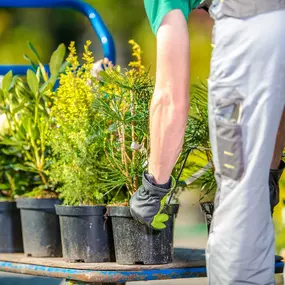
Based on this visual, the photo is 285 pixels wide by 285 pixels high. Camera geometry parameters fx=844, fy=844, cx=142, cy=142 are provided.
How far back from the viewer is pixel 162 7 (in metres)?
2.47

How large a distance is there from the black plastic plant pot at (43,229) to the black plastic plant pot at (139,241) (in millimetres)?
445

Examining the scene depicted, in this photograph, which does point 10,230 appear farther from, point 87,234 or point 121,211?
point 121,211

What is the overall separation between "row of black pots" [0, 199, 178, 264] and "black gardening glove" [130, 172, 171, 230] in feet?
0.65

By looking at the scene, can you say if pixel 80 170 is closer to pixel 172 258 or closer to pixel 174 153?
pixel 172 258

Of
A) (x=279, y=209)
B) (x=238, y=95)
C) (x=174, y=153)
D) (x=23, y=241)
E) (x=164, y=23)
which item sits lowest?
(x=279, y=209)

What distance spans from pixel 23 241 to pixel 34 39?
3979 millimetres

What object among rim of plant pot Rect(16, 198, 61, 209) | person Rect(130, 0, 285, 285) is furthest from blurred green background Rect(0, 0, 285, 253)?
person Rect(130, 0, 285, 285)

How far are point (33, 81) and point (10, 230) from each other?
2.13 feet

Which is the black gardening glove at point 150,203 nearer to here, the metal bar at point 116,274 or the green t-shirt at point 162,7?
the metal bar at point 116,274

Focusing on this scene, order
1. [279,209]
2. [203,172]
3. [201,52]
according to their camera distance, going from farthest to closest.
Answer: [201,52], [279,209], [203,172]

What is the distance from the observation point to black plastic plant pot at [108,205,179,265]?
3.01 meters

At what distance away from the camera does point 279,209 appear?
4711 mm

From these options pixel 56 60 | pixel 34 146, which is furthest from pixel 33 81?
pixel 34 146

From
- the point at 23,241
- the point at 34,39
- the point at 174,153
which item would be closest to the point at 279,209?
the point at 23,241
